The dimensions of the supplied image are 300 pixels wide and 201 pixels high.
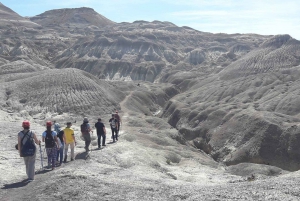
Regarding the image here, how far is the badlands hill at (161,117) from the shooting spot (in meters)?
14.7

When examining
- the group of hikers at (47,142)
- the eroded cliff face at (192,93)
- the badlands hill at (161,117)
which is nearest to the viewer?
the group of hikers at (47,142)

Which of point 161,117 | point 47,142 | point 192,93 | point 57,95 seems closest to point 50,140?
point 47,142

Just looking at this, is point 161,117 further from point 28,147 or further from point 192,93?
point 28,147

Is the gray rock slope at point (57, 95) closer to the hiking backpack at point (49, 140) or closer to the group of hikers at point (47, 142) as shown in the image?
the group of hikers at point (47, 142)

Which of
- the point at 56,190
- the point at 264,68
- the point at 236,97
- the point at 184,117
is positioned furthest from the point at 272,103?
the point at 56,190

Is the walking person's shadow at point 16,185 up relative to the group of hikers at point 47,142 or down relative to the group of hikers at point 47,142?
down

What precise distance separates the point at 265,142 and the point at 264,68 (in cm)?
6275

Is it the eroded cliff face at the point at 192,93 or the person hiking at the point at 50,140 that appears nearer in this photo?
the person hiking at the point at 50,140

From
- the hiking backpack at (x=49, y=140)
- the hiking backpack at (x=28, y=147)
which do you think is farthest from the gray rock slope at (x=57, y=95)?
the hiking backpack at (x=28, y=147)

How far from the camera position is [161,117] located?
252ft

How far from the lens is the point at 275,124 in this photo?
48.4m

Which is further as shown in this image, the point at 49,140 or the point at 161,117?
the point at 161,117

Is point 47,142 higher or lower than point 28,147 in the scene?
lower

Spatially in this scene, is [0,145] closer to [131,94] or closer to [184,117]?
[184,117]
